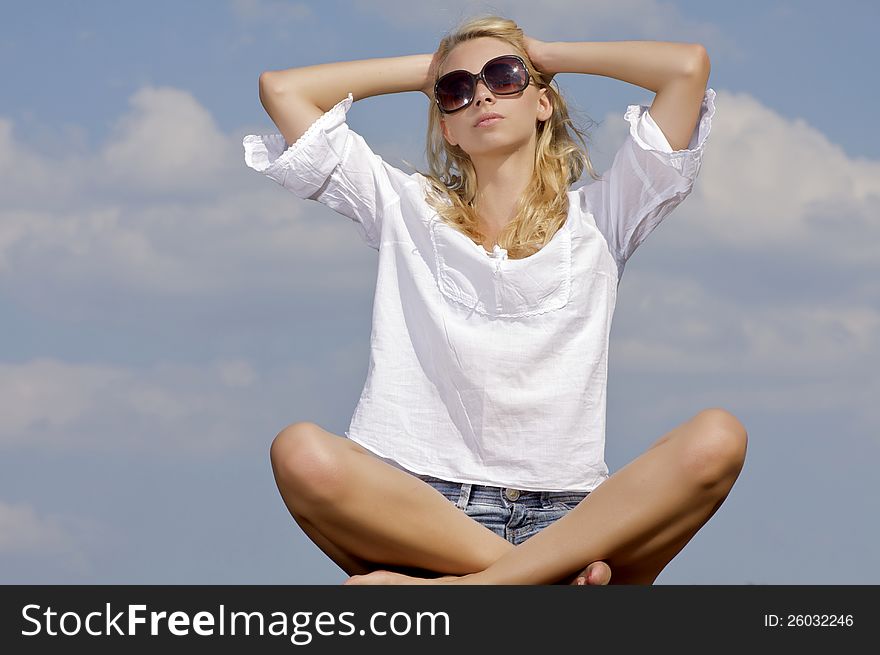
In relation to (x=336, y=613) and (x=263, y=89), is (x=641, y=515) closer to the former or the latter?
(x=336, y=613)

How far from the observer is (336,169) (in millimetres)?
4445

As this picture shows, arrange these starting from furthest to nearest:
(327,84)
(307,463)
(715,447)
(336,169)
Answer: (327,84)
(336,169)
(307,463)
(715,447)

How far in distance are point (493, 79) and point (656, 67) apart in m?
0.63

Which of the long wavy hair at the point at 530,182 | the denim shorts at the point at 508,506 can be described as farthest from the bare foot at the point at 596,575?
the long wavy hair at the point at 530,182

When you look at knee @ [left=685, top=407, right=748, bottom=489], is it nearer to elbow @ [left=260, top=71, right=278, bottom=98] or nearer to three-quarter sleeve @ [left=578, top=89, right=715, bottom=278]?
three-quarter sleeve @ [left=578, top=89, right=715, bottom=278]

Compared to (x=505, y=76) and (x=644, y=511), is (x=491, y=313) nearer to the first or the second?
(x=505, y=76)

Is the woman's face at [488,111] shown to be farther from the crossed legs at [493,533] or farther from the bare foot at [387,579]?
the bare foot at [387,579]

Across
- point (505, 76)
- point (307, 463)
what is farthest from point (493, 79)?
point (307, 463)

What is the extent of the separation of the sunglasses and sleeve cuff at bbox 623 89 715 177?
45cm

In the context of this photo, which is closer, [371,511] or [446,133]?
[371,511]

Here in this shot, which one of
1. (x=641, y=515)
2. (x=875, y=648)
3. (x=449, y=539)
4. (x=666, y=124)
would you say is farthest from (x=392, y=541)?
(x=666, y=124)

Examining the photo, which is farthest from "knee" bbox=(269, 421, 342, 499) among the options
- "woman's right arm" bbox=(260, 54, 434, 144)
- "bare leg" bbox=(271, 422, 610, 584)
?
"woman's right arm" bbox=(260, 54, 434, 144)

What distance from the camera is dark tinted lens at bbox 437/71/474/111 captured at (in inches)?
171

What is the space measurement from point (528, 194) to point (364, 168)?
67 cm
